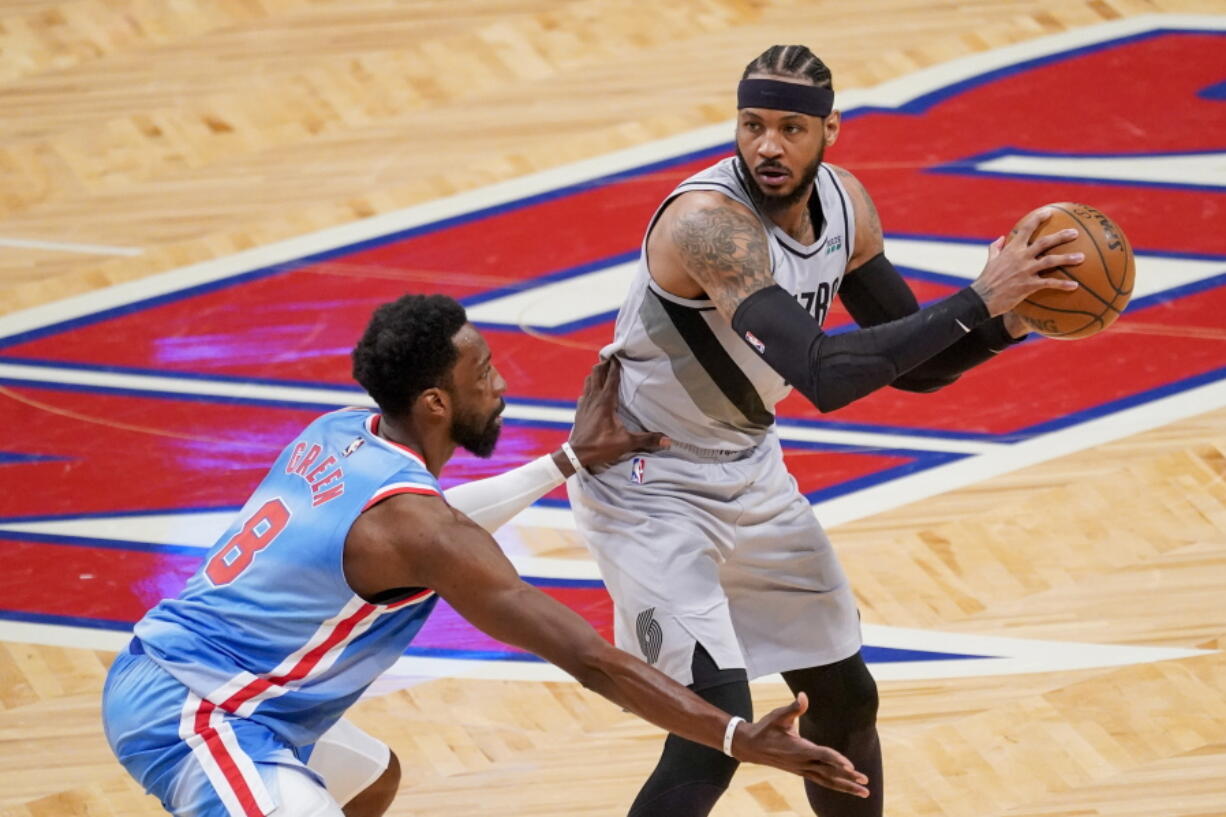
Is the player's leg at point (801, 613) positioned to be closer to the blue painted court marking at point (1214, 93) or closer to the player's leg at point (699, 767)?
the player's leg at point (699, 767)

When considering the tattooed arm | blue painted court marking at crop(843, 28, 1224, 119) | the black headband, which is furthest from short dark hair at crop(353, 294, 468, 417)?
blue painted court marking at crop(843, 28, 1224, 119)

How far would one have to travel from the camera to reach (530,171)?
8219 millimetres

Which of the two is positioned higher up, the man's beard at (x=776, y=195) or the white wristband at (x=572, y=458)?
the man's beard at (x=776, y=195)

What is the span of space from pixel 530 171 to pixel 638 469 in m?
4.05

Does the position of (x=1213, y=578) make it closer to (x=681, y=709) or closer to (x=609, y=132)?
(x=681, y=709)

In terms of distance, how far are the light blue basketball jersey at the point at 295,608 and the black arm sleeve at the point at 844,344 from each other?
75cm

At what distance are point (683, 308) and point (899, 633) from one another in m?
1.74

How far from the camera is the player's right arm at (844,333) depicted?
3.91 m

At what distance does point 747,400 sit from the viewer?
14.2 feet

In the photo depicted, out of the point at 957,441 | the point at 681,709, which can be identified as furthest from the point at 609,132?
the point at 681,709

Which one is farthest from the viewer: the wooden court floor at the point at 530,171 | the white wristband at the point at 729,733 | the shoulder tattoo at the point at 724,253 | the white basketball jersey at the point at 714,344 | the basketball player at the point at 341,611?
the wooden court floor at the point at 530,171

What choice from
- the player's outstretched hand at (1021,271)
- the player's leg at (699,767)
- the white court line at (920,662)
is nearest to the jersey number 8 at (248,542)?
the player's leg at (699,767)

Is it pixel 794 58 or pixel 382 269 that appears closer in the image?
pixel 794 58

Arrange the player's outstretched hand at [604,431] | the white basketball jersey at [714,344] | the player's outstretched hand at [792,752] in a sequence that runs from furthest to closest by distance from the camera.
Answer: the player's outstretched hand at [604,431], the white basketball jersey at [714,344], the player's outstretched hand at [792,752]
